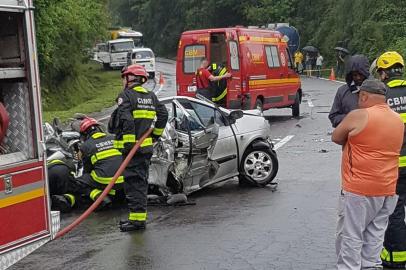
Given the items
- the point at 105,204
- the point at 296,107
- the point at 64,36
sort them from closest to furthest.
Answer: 1. the point at 105,204
2. the point at 296,107
3. the point at 64,36

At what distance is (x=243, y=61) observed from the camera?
16.0 meters

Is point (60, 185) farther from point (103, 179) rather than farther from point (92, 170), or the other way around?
point (103, 179)

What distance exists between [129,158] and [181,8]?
6880 cm

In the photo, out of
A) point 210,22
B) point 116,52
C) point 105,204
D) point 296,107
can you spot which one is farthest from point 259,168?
point 210,22

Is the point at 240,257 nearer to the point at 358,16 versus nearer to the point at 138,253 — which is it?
the point at 138,253

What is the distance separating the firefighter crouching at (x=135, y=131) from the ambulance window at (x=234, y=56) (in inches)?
336

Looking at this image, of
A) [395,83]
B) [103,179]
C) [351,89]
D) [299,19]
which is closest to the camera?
[395,83]

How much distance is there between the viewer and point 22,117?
15.5ft

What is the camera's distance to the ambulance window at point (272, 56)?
17.5 meters

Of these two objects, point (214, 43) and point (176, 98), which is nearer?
point (176, 98)

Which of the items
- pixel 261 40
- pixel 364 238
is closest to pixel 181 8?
pixel 261 40

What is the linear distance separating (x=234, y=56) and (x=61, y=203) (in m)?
8.41

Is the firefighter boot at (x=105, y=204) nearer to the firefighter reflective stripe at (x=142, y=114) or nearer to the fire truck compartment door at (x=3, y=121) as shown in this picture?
the firefighter reflective stripe at (x=142, y=114)

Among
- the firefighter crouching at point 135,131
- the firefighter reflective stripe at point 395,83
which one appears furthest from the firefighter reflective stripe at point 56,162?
the firefighter reflective stripe at point 395,83
